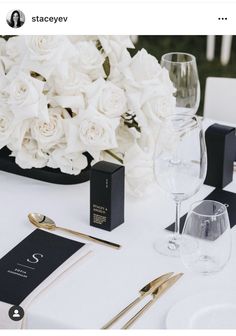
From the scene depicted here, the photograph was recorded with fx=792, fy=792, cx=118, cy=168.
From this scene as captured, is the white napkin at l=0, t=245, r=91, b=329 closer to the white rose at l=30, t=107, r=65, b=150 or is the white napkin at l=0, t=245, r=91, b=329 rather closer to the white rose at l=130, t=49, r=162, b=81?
the white rose at l=30, t=107, r=65, b=150

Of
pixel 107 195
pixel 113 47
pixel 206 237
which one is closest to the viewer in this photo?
pixel 206 237

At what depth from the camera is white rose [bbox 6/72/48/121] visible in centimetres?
207

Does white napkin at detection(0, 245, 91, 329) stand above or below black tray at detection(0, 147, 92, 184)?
below

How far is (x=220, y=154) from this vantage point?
2203 mm

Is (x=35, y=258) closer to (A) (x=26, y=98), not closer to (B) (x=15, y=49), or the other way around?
(A) (x=26, y=98)

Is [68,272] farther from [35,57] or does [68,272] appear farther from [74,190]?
[35,57]

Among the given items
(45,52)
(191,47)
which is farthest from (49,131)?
(191,47)

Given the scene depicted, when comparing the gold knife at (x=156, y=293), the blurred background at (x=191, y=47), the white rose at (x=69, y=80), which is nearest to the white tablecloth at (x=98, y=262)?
the gold knife at (x=156, y=293)

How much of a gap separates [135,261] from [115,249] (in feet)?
0.24

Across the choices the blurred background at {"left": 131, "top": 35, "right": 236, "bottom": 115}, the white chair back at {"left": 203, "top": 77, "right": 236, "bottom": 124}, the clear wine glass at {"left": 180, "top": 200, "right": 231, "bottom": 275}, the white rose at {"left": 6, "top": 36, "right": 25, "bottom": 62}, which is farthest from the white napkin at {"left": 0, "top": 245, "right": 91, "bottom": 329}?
the blurred background at {"left": 131, "top": 35, "right": 236, "bottom": 115}

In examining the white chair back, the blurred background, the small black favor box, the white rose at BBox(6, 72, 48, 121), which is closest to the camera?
the small black favor box

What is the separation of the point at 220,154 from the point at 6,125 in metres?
0.59

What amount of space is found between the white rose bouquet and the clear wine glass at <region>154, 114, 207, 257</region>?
19 centimetres
